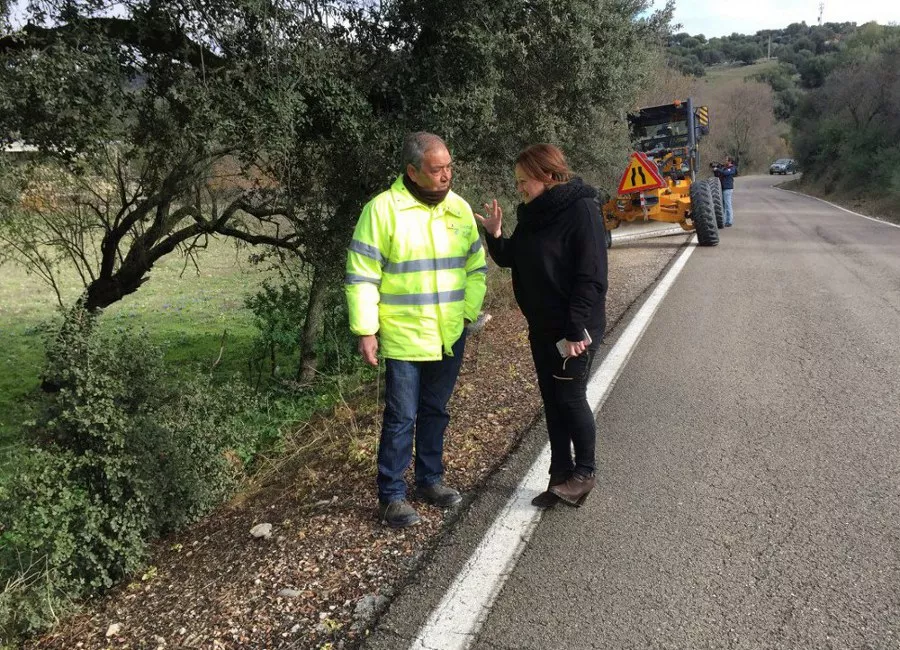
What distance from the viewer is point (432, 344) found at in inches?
126

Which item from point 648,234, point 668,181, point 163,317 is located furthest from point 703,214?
point 163,317

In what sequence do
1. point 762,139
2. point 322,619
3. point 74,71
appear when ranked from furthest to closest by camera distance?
point 762,139 < point 74,71 < point 322,619

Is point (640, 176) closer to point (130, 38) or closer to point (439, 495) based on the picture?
point (130, 38)

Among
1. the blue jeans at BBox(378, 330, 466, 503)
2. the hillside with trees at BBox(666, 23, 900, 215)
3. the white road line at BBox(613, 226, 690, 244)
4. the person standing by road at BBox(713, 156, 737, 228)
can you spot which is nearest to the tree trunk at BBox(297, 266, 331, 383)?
the blue jeans at BBox(378, 330, 466, 503)

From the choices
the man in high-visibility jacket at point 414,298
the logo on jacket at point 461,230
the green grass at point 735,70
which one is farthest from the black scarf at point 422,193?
the green grass at point 735,70

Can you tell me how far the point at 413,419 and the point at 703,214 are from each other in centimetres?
1085

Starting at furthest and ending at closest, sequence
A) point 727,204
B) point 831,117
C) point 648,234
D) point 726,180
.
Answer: point 831,117 → point 727,204 → point 726,180 → point 648,234

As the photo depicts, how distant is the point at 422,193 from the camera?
3.10 meters

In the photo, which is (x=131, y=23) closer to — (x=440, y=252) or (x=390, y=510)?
(x=440, y=252)

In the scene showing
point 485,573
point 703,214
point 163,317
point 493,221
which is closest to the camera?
point 485,573

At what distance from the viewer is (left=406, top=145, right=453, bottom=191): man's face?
9.95 feet

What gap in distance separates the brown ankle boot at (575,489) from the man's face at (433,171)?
5.11 feet

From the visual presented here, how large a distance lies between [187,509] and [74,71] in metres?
3.19

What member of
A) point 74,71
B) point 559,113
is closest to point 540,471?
point 74,71
